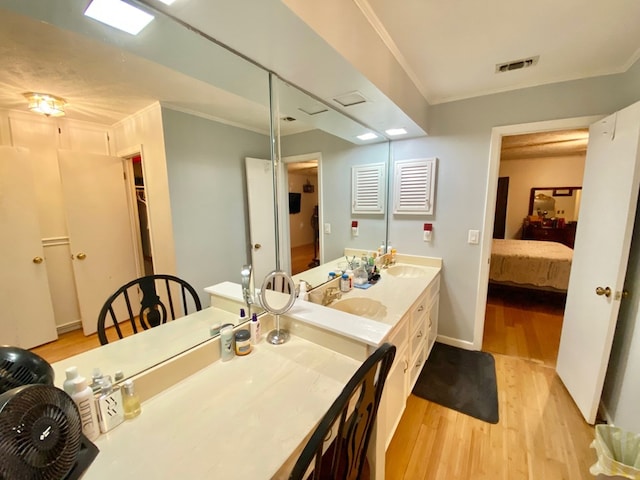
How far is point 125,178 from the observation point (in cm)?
93

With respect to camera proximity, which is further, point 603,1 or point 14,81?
point 603,1

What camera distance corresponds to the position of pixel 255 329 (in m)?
1.27

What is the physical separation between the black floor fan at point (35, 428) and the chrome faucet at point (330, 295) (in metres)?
1.33

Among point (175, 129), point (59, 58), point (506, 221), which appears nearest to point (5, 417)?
point (59, 58)

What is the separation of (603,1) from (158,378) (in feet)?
8.18

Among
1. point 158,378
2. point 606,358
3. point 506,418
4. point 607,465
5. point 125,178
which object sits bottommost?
point 506,418

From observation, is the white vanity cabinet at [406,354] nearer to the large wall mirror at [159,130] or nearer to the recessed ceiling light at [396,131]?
A: the large wall mirror at [159,130]

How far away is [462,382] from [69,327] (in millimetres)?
2489

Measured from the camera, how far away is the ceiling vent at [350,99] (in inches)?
61.3

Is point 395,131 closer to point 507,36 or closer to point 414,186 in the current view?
point 414,186

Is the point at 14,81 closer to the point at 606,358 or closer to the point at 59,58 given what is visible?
the point at 59,58

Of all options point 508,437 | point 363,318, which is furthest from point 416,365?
point 363,318

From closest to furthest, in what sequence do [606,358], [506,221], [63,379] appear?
1. [63,379]
2. [606,358]
3. [506,221]

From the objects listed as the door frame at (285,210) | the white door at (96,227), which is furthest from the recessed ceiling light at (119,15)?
the door frame at (285,210)
